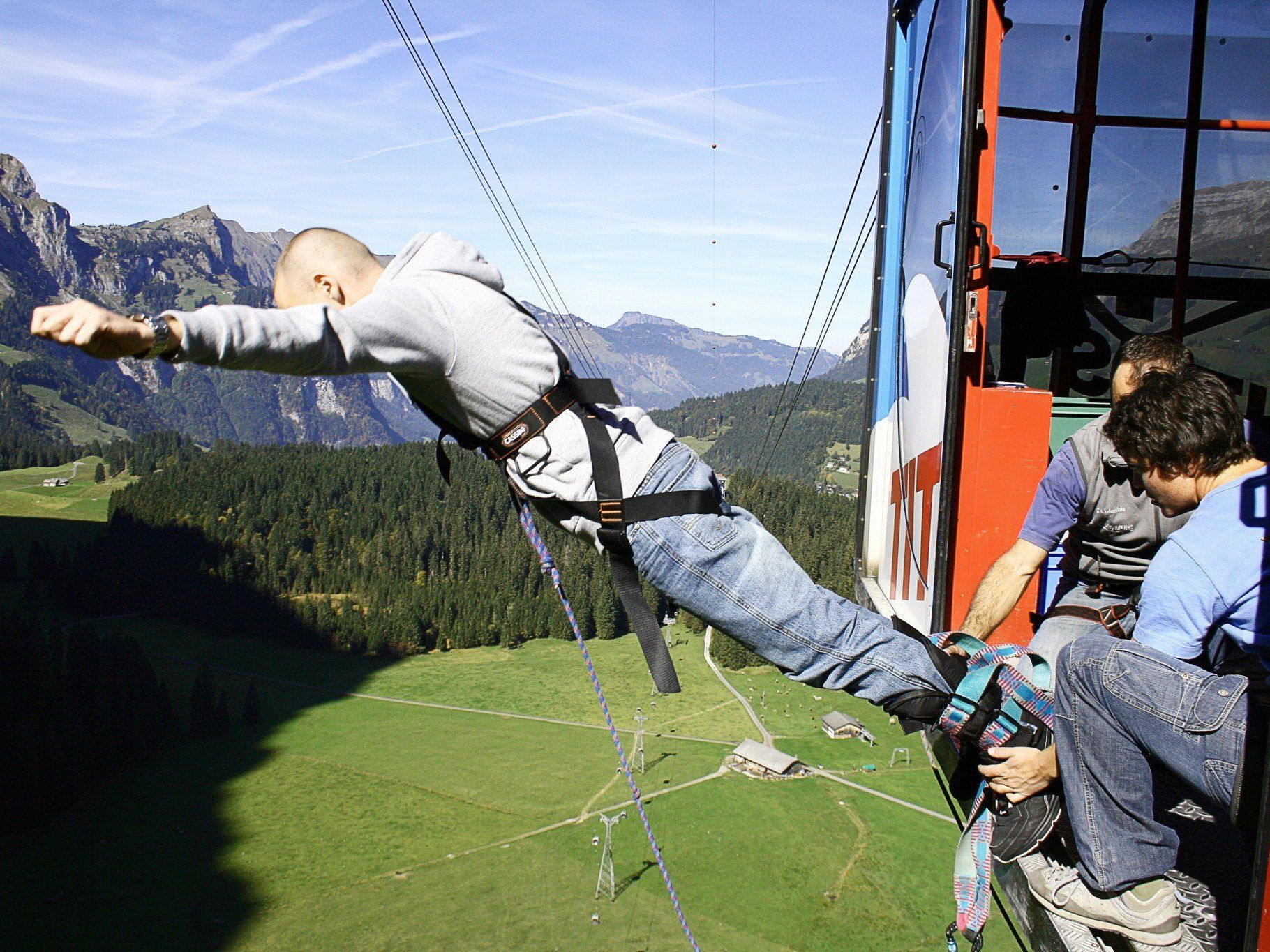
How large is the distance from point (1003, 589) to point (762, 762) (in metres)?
46.5

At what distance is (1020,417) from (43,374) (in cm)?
→ 23472

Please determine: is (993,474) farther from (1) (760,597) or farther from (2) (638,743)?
(2) (638,743)

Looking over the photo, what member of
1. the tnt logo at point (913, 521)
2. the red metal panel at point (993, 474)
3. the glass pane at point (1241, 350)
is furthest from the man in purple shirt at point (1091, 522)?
the glass pane at point (1241, 350)

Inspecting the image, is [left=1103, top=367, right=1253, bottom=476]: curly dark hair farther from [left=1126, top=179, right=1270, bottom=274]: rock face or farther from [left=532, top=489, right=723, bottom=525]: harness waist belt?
[left=1126, top=179, right=1270, bottom=274]: rock face

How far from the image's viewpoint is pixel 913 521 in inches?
175

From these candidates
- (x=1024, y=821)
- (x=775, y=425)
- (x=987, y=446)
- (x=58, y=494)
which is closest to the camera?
(x=1024, y=821)

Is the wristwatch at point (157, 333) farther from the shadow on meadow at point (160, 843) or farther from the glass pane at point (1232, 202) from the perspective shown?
the shadow on meadow at point (160, 843)

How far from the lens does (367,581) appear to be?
A: 89.0m

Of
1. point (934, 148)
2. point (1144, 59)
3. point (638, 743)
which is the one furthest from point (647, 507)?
point (638, 743)

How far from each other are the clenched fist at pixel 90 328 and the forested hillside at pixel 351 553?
64.3 m

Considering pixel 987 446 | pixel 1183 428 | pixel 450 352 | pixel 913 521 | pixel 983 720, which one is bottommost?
pixel 983 720

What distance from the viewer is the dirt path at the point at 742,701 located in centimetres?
5312

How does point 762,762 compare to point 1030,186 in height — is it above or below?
below

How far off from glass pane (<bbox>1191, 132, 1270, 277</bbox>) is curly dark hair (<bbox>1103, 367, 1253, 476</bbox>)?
3.53 m
